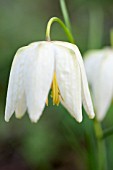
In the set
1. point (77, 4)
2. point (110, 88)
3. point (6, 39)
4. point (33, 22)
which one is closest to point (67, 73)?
point (110, 88)

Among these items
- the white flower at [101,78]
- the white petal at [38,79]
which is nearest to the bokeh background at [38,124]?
the white flower at [101,78]

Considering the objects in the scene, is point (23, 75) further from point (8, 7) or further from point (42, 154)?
point (8, 7)

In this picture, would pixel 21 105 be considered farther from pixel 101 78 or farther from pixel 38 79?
pixel 101 78

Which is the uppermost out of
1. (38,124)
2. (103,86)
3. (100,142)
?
(103,86)

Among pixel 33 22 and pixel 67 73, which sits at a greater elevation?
pixel 67 73

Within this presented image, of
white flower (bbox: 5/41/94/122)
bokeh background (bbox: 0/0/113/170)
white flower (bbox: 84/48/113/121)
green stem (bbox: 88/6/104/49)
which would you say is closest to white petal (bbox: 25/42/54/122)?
white flower (bbox: 5/41/94/122)

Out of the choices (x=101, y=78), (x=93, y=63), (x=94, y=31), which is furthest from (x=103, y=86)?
(x=94, y=31)
